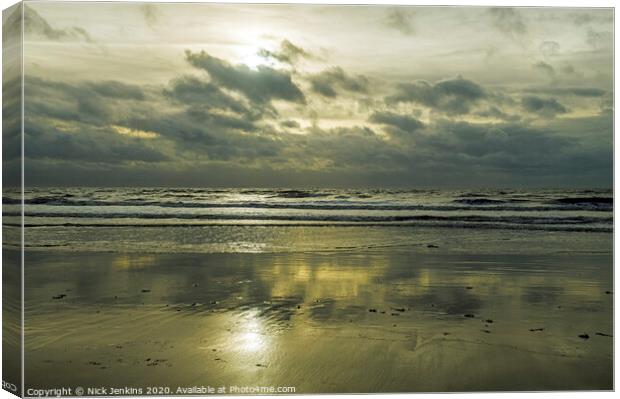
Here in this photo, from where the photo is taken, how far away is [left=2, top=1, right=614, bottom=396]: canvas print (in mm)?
4363

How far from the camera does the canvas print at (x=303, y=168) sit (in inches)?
172

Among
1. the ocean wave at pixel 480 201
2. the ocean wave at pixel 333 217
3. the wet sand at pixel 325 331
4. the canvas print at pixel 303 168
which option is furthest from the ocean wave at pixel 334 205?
the wet sand at pixel 325 331

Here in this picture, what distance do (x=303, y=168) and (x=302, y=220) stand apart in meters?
3.95

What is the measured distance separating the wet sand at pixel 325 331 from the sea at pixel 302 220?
0.84 metres

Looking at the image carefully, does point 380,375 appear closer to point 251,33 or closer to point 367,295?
point 367,295

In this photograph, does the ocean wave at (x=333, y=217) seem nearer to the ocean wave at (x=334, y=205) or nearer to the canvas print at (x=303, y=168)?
the ocean wave at (x=334, y=205)

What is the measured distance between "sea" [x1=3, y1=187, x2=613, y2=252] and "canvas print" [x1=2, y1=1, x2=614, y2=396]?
49 cm

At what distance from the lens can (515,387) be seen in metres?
4.38

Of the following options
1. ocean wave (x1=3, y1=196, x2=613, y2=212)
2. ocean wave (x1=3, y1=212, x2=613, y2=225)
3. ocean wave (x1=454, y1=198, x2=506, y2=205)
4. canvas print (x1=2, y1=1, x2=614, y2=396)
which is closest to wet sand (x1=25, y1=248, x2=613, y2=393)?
canvas print (x1=2, y1=1, x2=614, y2=396)

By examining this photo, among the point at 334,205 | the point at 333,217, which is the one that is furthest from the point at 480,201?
the point at 334,205

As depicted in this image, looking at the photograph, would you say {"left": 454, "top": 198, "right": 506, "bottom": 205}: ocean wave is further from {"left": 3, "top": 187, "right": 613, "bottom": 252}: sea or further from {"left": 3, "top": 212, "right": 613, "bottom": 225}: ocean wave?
{"left": 3, "top": 212, "right": 613, "bottom": 225}: ocean wave

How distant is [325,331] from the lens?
15.0 feet

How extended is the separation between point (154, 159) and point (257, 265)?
4.53 feet

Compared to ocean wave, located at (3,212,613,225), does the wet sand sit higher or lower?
lower
